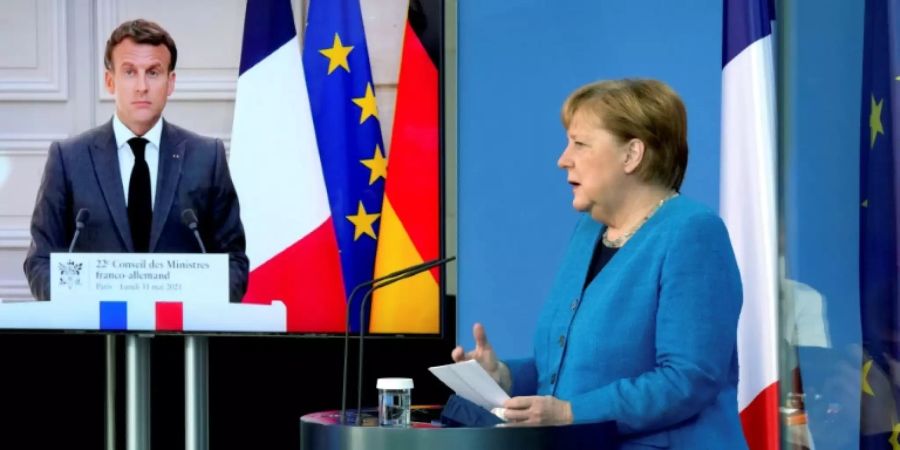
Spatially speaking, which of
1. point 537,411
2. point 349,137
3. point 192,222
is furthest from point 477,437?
point 192,222

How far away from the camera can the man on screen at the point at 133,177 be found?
4.52 m

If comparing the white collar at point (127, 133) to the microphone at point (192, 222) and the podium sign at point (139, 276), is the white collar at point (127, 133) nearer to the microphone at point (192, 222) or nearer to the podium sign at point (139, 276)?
the microphone at point (192, 222)

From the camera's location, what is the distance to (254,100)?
4.46 m

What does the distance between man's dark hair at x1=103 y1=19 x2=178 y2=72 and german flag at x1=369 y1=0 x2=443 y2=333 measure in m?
0.80

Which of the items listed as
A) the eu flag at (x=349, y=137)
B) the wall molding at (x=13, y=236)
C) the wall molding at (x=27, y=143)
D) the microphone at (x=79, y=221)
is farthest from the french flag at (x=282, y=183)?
the wall molding at (x=13, y=236)

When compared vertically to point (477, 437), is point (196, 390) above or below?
below

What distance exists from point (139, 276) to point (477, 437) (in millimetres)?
2379

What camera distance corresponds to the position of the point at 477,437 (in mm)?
2395

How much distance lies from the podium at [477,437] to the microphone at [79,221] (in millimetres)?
2307

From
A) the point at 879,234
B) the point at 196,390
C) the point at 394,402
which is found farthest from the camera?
the point at 196,390

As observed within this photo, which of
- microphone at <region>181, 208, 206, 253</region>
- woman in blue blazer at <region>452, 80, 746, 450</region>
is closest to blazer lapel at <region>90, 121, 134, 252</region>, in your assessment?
microphone at <region>181, 208, 206, 253</region>

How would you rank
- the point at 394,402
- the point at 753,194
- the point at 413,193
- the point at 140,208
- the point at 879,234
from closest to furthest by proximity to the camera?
the point at 394,402 < the point at 879,234 < the point at 753,194 < the point at 413,193 < the point at 140,208

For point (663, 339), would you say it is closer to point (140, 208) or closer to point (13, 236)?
point (140, 208)

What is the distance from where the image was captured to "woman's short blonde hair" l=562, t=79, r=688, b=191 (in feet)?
8.46
